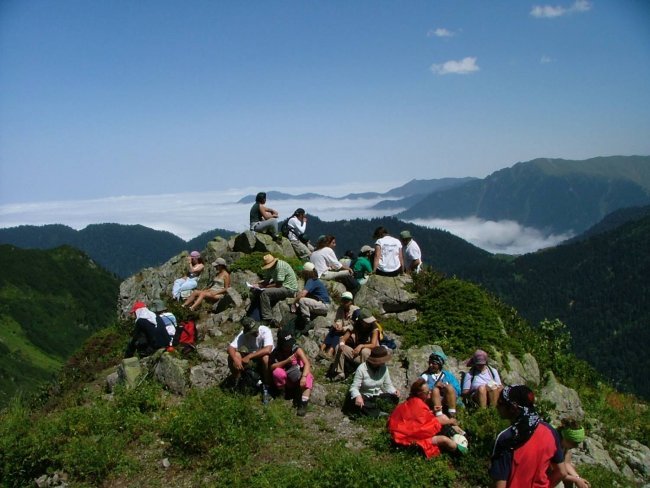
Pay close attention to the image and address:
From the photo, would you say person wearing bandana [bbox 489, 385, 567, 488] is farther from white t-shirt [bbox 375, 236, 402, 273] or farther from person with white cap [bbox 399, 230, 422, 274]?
person with white cap [bbox 399, 230, 422, 274]

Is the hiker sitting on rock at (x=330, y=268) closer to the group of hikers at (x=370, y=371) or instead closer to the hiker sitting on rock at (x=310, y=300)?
the group of hikers at (x=370, y=371)

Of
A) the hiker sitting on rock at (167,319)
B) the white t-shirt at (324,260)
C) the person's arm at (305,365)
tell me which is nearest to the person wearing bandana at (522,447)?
the person's arm at (305,365)

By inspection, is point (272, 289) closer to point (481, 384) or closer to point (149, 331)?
point (149, 331)

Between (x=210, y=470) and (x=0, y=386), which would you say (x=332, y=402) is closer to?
(x=210, y=470)

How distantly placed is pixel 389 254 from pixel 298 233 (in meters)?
5.73

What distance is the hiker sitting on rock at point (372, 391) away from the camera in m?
10.3

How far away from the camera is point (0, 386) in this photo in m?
114

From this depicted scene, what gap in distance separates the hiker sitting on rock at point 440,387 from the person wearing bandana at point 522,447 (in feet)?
10.5

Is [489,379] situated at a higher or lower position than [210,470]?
higher

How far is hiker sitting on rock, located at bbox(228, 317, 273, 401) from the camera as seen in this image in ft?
36.8

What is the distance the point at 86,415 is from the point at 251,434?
3762mm

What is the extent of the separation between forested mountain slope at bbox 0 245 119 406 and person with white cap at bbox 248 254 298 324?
4821 inches

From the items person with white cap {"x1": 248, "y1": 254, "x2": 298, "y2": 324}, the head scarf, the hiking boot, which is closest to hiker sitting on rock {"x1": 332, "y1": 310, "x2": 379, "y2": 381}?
the hiking boot

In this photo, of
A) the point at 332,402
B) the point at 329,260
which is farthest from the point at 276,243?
the point at 332,402
